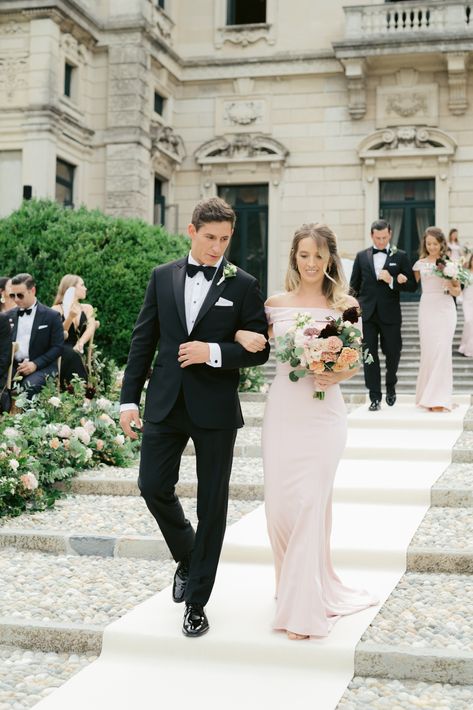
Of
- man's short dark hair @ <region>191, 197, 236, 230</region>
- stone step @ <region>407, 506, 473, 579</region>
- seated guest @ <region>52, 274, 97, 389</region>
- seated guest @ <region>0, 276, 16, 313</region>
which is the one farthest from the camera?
seated guest @ <region>52, 274, 97, 389</region>

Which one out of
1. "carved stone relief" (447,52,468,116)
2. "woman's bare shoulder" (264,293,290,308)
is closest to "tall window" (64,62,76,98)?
"carved stone relief" (447,52,468,116)

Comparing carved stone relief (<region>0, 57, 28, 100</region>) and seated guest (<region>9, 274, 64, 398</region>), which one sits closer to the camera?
seated guest (<region>9, 274, 64, 398</region>)

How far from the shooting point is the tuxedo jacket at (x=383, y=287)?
1043 centimetres

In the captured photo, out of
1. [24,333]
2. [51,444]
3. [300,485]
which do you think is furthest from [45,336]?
[300,485]

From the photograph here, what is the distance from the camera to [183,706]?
3.76 m

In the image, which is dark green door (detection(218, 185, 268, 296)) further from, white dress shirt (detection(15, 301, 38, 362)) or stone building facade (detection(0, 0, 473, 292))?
white dress shirt (detection(15, 301, 38, 362))

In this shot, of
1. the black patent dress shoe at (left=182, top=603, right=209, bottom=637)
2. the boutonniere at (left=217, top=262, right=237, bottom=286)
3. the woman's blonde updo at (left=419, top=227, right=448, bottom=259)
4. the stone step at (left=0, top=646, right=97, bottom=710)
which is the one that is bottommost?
the stone step at (left=0, top=646, right=97, bottom=710)

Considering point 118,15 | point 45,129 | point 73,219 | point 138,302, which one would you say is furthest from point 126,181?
point 138,302

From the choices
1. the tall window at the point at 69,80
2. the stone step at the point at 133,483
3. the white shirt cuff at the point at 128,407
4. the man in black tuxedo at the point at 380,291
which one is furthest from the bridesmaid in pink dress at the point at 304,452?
the tall window at the point at 69,80

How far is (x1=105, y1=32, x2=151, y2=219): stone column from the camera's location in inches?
826

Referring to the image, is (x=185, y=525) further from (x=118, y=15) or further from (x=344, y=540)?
(x=118, y=15)

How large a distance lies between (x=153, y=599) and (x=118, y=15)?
1878 centimetres

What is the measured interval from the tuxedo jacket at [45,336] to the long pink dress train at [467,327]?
26.4 ft

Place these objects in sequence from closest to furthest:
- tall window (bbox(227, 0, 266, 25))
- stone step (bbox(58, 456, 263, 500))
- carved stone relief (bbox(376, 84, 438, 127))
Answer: stone step (bbox(58, 456, 263, 500)) < carved stone relief (bbox(376, 84, 438, 127)) < tall window (bbox(227, 0, 266, 25))
